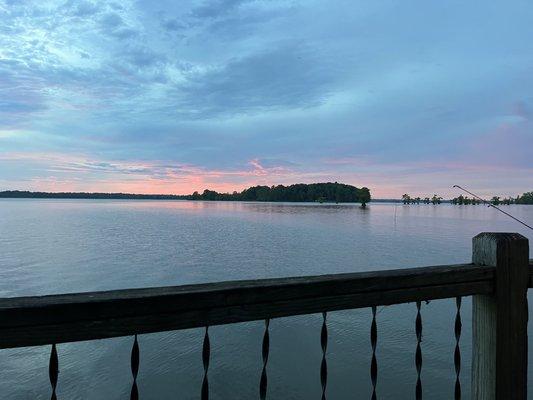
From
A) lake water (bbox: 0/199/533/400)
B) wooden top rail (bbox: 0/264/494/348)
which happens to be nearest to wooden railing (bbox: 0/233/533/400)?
wooden top rail (bbox: 0/264/494/348)

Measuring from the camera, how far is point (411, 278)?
1961 mm

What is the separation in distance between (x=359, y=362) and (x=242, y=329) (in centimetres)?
379

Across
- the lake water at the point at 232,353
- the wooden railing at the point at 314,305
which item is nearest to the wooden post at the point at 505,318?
the wooden railing at the point at 314,305

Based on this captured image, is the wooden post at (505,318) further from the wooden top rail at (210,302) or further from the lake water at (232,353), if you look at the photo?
the lake water at (232,353)

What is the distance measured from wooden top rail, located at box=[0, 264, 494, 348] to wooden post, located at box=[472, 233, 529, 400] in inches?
3.3

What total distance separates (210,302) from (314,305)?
493 mm

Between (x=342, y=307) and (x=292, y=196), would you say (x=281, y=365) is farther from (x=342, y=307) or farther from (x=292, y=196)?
(x=292, y=196)

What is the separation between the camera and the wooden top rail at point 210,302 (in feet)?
4.46

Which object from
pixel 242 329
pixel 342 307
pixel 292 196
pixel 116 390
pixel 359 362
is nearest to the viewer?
pixel 342 307

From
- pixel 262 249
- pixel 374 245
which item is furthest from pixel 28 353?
pixel 374 245

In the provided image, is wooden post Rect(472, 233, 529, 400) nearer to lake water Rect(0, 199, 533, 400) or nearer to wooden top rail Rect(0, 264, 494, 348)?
wooden top rail Rect(0, 264, 494, 348)

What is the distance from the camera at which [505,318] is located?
2098 mm

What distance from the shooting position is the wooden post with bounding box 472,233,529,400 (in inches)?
81.7

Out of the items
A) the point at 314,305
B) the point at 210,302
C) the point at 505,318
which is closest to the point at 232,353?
→ the point at 505,318
